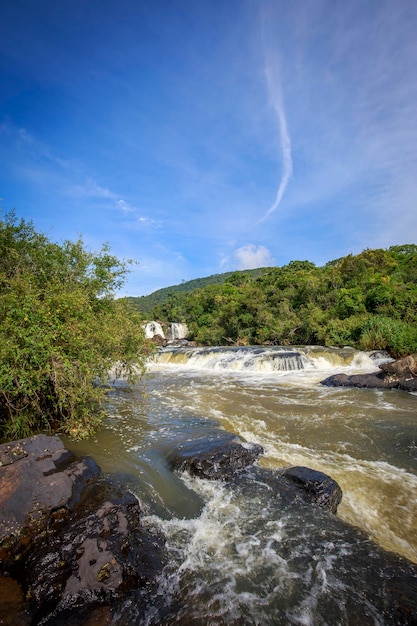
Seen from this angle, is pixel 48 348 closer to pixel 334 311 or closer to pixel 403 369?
pixel 403 369

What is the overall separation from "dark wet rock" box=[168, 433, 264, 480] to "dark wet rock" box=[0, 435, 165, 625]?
1.41m

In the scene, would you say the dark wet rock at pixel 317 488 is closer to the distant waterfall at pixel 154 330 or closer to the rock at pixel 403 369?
the rock at pixel 403 369

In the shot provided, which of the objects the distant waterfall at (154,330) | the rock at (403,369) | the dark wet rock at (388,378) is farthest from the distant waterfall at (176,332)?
the rock at (403,369)

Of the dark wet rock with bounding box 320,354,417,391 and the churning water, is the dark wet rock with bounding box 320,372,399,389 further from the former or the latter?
the churning water

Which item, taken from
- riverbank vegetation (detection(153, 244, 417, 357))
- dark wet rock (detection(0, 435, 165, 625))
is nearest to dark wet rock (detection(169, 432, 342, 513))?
dark wet rock (detection(0, 435, 165, 625))

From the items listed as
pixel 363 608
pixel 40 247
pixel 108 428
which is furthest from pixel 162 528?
pixel 40 247

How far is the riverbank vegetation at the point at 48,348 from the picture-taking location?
5660 mm

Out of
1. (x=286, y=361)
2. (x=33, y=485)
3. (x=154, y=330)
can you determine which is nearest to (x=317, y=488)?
(x=33, y=485)

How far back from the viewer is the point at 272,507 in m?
4.58

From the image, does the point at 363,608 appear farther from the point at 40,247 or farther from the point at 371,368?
the point at 371,368

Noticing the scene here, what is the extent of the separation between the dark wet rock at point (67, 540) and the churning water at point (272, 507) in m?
0.37

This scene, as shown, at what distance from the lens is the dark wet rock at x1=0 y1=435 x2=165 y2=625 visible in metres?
2.95

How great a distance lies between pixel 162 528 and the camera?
A: 4102mm

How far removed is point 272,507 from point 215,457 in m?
1.49
